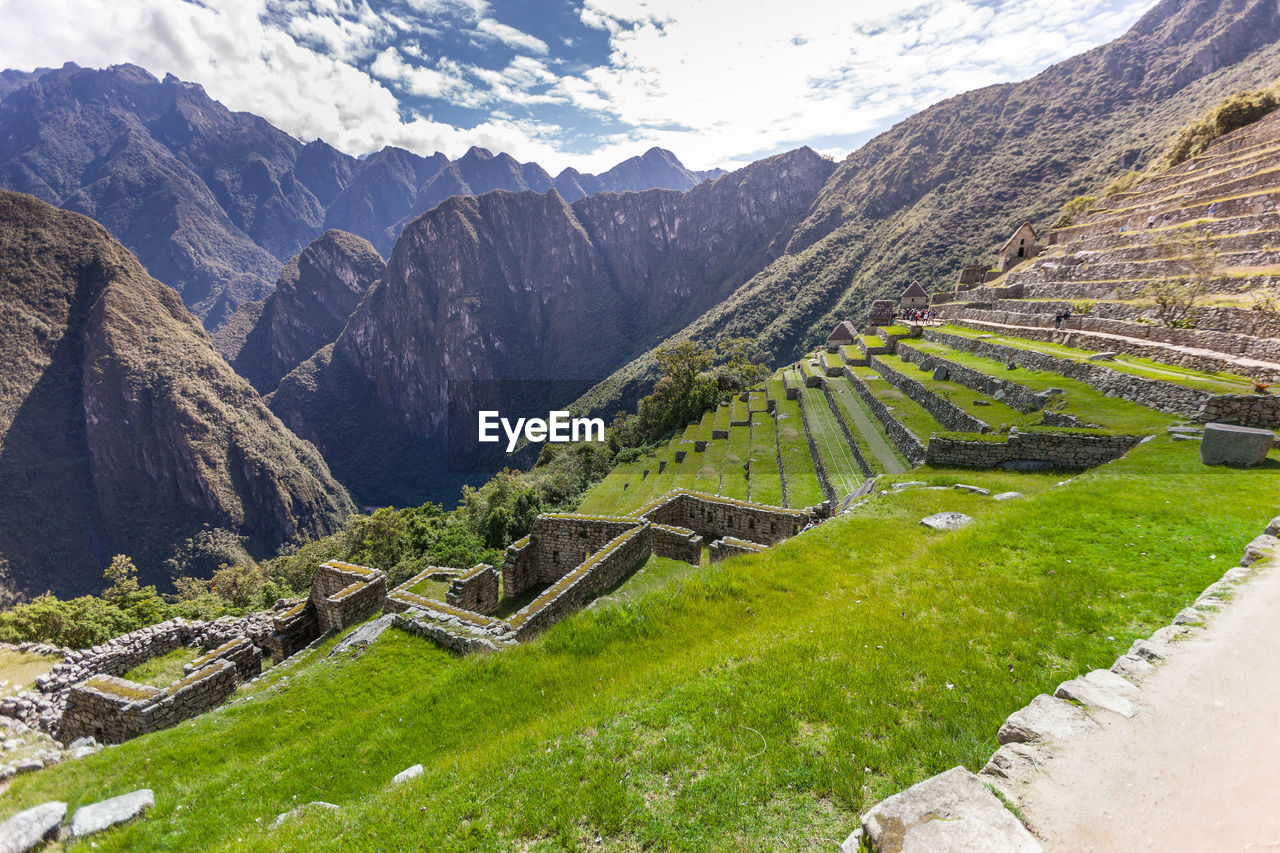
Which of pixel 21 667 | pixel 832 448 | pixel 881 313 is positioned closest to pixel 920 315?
pixel 881 313

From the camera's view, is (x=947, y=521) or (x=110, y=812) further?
(x=947, y=521)

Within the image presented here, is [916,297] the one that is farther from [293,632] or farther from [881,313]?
[293,632]

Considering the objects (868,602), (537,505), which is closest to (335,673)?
(868,602)

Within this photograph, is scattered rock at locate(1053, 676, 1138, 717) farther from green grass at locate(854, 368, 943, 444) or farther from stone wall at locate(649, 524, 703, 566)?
green grass at locate(854, 368, 943, 444)

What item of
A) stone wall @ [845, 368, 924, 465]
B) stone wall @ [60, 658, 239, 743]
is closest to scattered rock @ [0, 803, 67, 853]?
stone wall @ [60, 658, 239, 743]

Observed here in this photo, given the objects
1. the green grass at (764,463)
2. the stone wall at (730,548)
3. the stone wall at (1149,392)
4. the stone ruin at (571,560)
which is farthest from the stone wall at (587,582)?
the stone wall at (1149,392)

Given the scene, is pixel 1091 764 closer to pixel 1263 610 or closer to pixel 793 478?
pixel 1263 610

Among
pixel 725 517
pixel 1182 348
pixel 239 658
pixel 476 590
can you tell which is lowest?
pixel 725 517
